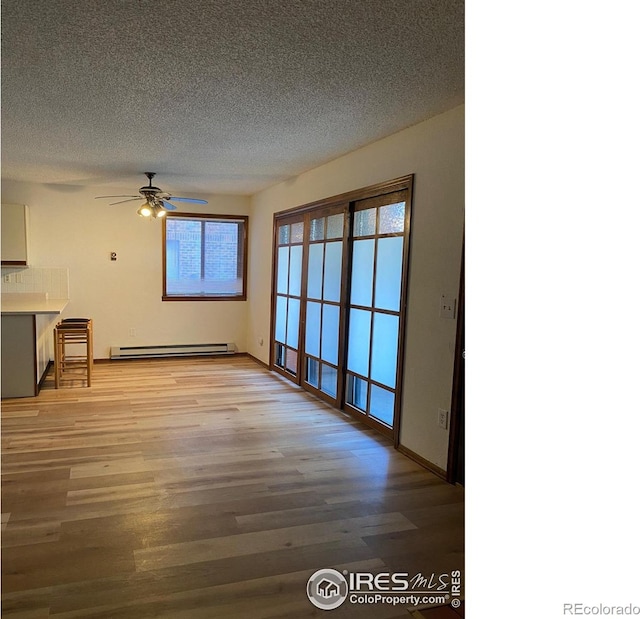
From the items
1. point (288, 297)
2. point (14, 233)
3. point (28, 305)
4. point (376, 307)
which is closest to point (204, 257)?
point (288, 297)

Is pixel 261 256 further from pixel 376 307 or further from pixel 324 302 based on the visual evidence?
pixel 376 307

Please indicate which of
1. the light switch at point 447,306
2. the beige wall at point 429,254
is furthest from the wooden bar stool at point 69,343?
the light switch at point 447,306

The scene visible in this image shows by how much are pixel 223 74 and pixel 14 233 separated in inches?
189

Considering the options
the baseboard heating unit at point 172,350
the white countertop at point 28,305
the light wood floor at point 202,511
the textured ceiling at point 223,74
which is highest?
the textured ceiling at point 223,74

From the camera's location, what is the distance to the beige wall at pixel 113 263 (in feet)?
22.2

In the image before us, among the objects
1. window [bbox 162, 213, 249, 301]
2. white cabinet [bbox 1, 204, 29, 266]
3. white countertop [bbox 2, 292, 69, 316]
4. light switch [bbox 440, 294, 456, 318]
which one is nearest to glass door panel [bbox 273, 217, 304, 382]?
window [bbox 162, 213, 249, 301]

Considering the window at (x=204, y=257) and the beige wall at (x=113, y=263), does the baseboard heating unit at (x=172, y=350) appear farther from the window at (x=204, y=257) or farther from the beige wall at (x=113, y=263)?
the window at (x=204, y=257)

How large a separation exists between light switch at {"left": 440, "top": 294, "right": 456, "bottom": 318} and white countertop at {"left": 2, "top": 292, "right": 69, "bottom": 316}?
384 centimetres

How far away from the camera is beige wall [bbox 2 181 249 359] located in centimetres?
676

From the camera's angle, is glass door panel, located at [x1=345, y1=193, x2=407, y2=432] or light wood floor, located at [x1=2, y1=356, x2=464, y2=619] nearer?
light wood floor, located at [x1=2, y1=356, x2=464, y2=619]

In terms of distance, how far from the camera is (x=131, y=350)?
24.0 ft

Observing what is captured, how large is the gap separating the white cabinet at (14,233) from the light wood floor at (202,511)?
229 cm

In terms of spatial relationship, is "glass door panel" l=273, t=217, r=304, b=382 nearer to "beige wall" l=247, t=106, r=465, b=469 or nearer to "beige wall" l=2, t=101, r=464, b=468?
"beige wall" l=2, t=101, r=464, b=468

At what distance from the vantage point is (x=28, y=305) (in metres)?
5.62
